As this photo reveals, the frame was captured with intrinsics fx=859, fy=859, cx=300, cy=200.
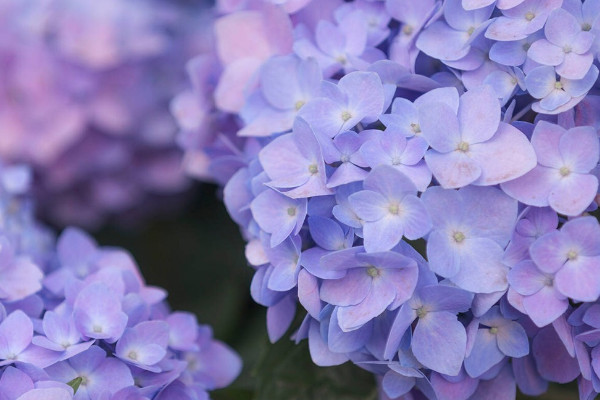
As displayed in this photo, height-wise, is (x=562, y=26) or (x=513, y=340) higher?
(x=562, y=26)

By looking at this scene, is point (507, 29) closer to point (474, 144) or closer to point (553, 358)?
point (474, 144)

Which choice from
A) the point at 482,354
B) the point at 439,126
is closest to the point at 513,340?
the point at 482,354

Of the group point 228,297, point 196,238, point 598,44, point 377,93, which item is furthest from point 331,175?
point 196,238

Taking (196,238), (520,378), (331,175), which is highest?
(331,175)

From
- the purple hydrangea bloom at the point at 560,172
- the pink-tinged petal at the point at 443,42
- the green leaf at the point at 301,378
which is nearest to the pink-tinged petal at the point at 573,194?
the purple hydrangea bloom at the point at 560,172

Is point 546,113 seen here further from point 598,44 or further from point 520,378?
point 520,378

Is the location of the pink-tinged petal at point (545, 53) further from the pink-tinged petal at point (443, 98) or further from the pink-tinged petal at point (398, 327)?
the pink-tinged petal at point (398, 327)
